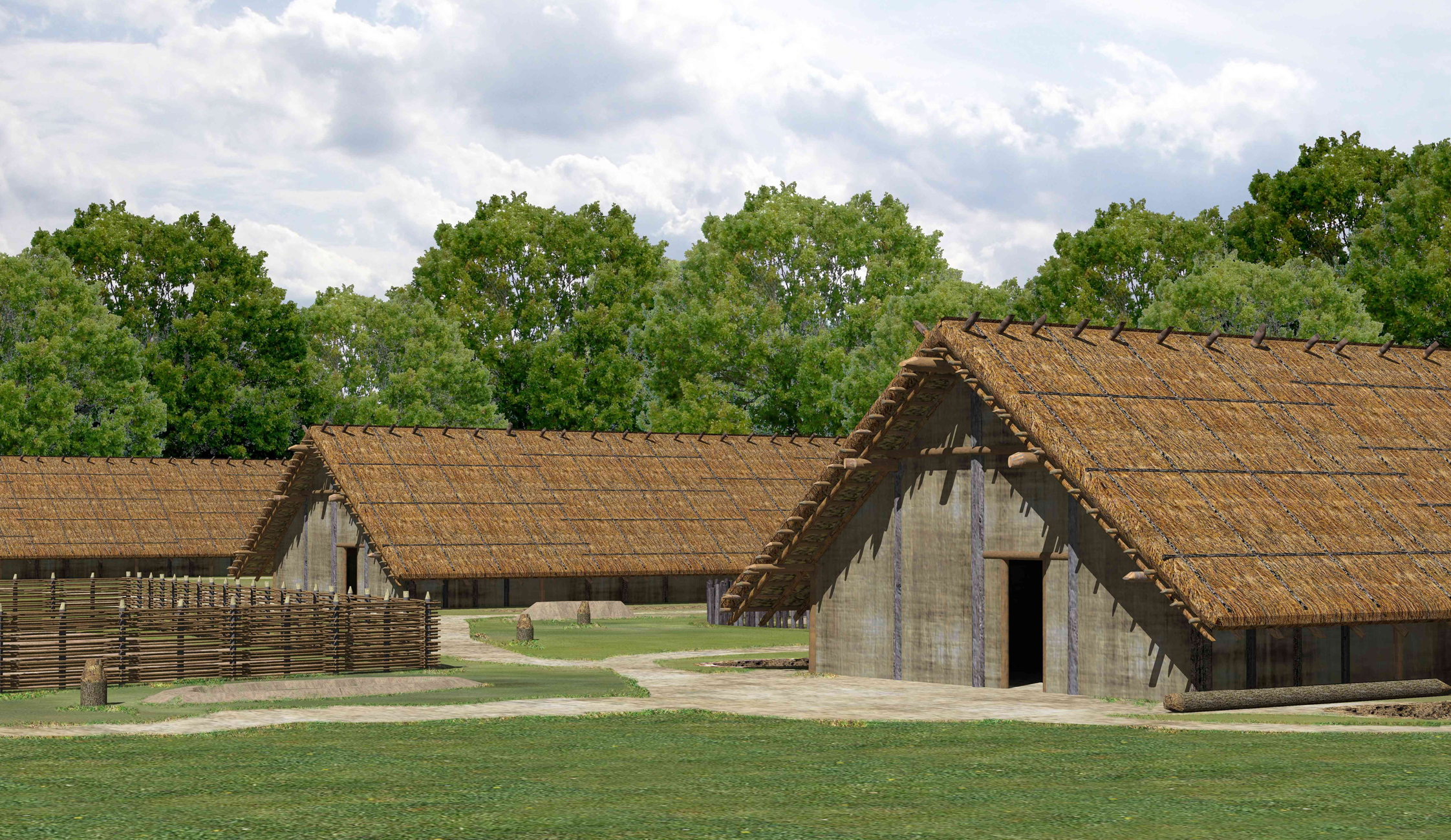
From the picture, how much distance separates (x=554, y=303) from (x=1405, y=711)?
77.1m

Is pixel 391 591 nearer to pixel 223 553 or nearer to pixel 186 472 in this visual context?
pixel 223 553

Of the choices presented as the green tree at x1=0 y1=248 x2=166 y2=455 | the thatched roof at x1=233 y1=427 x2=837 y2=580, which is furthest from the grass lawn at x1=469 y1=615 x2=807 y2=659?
the green tree at x1=0 y1=248 x2=166 y2=455

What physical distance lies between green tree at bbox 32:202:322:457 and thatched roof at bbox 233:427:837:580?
28132 mm

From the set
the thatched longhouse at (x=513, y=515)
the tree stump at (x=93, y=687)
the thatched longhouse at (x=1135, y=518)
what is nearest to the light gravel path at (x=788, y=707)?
the thatched longhouse at (x=1135, y=518)

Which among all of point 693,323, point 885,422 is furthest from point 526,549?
point 693,323

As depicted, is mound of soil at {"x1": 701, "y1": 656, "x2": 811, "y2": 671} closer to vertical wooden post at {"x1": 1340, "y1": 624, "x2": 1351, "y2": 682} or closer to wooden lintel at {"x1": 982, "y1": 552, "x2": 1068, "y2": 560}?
wooden lintel at {"x1": 982, "y1": 552, "x2": 1068, "y2": 560}

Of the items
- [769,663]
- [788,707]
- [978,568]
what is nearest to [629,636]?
[769,663]

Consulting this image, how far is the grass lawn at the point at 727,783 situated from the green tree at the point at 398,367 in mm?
64730

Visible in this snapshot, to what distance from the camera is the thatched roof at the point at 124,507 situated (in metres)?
62.7

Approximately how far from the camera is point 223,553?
64.8 m

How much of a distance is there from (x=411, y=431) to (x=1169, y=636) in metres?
33.2

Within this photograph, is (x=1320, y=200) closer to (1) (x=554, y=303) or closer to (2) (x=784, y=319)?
(2) (x=784, y=319)

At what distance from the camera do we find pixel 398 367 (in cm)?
9250

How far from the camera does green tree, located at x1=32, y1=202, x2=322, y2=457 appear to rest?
85.5m
